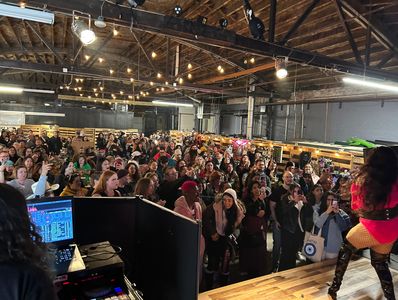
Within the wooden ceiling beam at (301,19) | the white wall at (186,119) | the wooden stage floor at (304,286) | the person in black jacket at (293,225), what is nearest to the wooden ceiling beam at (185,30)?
the wooden ceiling beam at (301,19)

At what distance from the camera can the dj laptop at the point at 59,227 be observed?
1656 millimetres

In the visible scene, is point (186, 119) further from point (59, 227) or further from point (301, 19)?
point (59, 227)

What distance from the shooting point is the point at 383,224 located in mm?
2479

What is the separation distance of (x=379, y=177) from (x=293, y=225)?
1.63 metres

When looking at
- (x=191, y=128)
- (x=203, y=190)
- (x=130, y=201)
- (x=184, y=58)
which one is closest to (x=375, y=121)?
(x=184, y=58)

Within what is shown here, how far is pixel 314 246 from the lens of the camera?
3672mm

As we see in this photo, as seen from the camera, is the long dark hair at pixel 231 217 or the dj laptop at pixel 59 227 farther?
the long dark hair at pixel 231 217

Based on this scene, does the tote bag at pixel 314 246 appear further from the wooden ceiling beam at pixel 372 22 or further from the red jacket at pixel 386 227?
the wooden ceiling beam at pixel 372 22

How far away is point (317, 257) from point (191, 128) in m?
20.0

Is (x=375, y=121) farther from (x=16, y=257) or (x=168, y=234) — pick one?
(x=16, y=257)

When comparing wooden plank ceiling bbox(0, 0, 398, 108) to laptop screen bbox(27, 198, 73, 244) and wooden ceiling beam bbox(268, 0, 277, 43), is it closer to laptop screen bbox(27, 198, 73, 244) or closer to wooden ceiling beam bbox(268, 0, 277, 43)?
wooden ceiling beam bbox(268, 0, 277, 43)

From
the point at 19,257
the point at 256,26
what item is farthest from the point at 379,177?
the point at 256,26

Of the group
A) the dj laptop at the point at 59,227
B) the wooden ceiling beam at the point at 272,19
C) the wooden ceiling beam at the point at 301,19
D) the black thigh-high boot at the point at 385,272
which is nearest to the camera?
the dj laptop at the point at 59,227

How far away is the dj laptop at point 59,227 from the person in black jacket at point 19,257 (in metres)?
0.62
